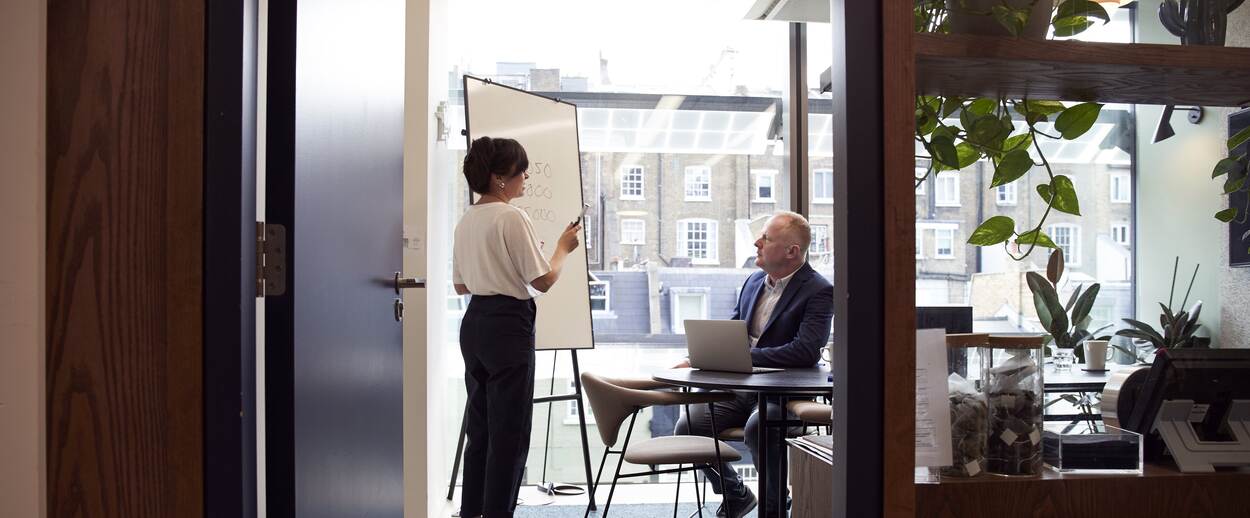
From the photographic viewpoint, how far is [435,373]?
4234 mm

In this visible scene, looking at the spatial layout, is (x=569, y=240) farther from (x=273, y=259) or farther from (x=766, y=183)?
(x=273, y=259)

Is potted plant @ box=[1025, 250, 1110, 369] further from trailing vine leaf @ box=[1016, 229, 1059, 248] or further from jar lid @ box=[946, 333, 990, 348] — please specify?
jar lid @ box=[946, 333, 990, 348]

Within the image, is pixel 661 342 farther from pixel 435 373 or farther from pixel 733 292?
pixel 435 373

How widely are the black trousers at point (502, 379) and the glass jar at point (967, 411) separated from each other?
2164 mm

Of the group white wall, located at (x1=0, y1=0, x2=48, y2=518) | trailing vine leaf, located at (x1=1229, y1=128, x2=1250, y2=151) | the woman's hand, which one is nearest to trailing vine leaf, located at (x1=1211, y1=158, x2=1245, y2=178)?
trailing vine leaf, located at (x1=1229, y1=128, x2=1250, y2=151)

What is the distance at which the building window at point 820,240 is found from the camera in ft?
15.6

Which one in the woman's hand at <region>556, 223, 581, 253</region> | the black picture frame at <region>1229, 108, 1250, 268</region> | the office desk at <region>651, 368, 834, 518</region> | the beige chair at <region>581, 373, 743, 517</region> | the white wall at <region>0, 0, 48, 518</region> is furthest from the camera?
the black picture frame at <region>1229, 108, 1250, 268</region>

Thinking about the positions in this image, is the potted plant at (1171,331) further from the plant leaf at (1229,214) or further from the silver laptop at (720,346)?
the plant leaf at (1229,214)

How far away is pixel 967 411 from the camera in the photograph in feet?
4.31

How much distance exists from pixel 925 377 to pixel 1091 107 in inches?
20.1

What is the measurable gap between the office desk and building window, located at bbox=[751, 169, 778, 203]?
1530 mm

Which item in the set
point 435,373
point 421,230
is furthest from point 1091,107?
point 435,373

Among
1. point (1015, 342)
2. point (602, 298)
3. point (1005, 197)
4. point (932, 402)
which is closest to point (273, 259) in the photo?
point (932, 402)

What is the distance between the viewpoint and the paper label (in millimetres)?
1314
